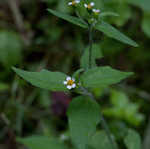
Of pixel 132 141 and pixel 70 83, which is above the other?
pixel 70 83

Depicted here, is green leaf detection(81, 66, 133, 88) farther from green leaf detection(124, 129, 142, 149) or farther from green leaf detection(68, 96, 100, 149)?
green leaf detection(124, 129, 142, 149)

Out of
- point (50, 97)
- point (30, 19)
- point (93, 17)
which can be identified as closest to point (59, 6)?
point (30, 19)

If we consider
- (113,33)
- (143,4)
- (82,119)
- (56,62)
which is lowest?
(56,62)

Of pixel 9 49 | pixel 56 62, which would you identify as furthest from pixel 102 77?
pixel 9 49

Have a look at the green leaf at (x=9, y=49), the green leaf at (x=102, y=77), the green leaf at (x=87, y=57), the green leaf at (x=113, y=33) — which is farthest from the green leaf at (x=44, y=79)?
the green leaf at (x=9, y=49)

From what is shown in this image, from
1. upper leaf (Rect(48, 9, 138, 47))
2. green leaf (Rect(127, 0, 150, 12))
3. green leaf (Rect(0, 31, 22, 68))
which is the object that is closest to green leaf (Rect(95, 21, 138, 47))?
upper leaf (Rect(48, 9, 138, 47))

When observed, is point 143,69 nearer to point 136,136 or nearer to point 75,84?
point 136,136

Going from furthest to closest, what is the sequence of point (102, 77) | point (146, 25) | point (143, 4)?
point (146, 25) < point (143, 4) < point (102, 77)

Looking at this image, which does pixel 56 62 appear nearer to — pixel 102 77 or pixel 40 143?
pixel 40 143
